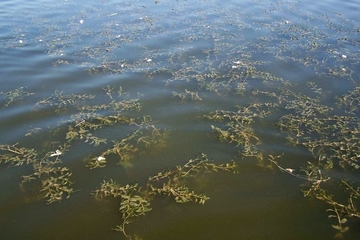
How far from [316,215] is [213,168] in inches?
51.9

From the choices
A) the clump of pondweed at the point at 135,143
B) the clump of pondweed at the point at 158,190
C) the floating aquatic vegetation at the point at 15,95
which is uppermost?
the floating aquatic vegetation at the point at 15,95

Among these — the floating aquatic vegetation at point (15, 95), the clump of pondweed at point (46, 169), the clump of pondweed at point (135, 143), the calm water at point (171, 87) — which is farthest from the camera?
the floating aquatic vegetation at point (15, 95)

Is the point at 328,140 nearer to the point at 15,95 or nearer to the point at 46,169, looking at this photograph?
the point at 46,169

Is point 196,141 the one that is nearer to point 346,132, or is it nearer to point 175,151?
point 175,151

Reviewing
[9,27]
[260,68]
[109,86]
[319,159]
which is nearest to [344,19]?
[260,68]

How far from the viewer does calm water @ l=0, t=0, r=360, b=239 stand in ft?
11.5

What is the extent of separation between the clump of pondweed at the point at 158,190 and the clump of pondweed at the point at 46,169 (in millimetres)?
435

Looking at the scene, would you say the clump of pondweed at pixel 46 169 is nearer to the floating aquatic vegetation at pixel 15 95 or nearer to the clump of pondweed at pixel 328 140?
the floating aquatic vegetation at pixel 15 95

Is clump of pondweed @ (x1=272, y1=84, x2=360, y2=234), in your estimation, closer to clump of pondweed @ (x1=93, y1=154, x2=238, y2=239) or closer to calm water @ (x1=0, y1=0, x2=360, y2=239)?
calm water @ (x1=0, y1=0, x2=360, y2=239)

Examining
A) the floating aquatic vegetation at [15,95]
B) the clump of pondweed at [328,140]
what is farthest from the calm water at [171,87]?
the clump of pondweed at [328,140]

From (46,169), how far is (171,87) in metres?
2.67

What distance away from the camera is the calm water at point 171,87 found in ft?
11.5

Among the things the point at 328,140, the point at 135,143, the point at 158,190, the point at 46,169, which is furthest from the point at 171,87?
the point at 328,140

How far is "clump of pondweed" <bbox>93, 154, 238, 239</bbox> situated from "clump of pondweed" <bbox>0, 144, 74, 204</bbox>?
0.43 m
